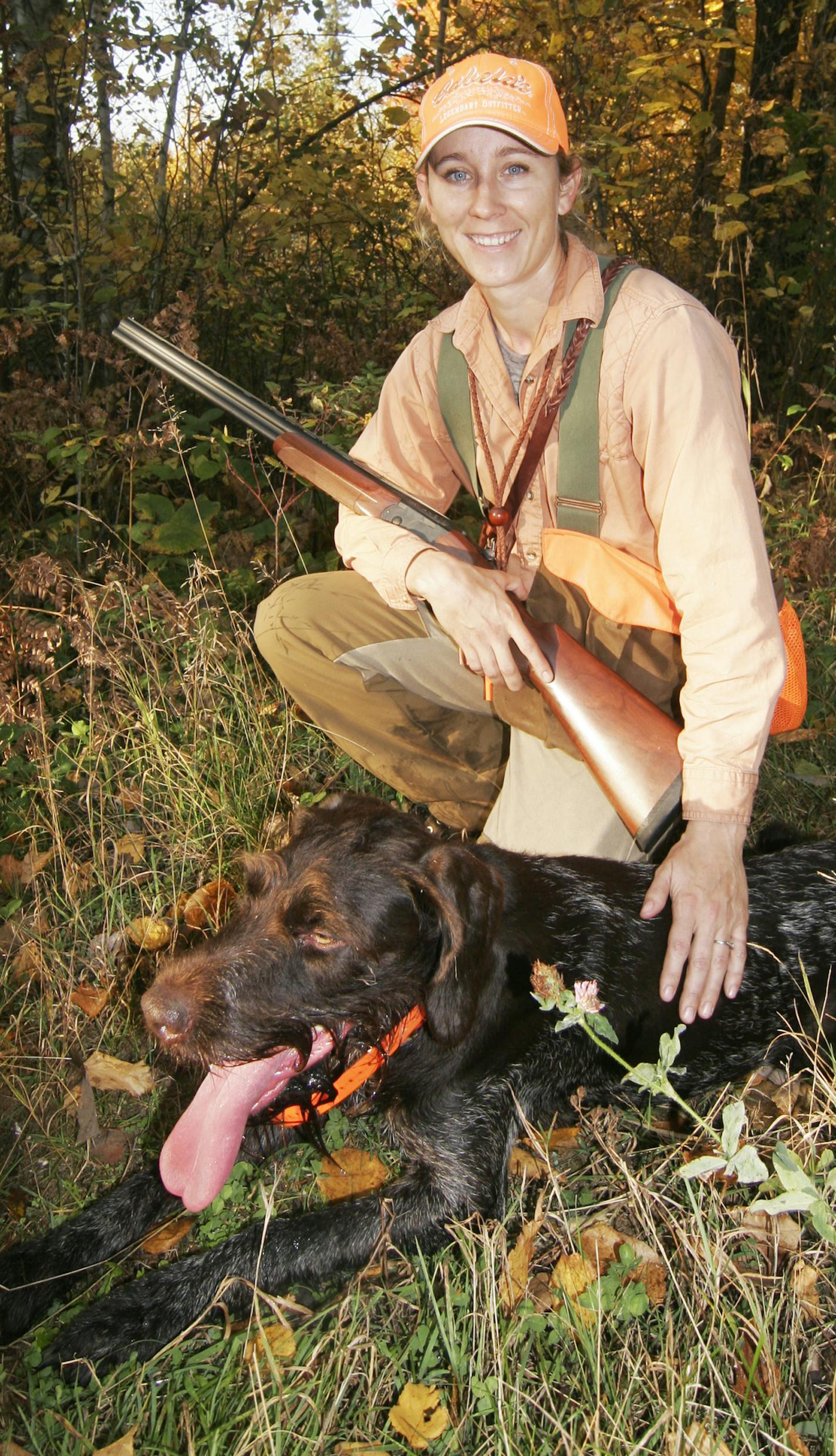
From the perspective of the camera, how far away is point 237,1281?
2.82m

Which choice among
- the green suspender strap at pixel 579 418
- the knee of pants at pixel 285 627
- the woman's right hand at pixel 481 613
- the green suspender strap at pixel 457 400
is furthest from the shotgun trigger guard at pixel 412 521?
the knee of pants at pixel 285 627

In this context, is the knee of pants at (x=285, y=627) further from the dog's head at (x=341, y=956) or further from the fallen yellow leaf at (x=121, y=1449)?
the fallen yellow leaf at (x=121, y=1449)

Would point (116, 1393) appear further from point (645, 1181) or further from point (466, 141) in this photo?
point (466, 141)

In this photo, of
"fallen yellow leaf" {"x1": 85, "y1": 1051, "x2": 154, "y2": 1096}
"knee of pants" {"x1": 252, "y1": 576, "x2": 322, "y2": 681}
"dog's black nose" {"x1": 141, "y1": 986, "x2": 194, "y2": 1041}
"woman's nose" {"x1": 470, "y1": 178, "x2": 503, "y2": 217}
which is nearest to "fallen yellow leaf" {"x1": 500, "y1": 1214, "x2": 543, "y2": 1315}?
"dog's black nose" {"x1": 141, "y1": 986, "x2": 194, "y2": 1041}

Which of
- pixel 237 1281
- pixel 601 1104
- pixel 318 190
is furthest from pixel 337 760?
pixel 318 190

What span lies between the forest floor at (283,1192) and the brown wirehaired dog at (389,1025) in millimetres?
104

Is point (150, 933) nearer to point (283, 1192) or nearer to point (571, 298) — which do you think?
point (283, 1192)

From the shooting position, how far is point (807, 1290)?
2553 mm

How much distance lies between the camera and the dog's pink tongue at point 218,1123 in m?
2.90

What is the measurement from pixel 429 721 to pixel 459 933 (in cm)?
183

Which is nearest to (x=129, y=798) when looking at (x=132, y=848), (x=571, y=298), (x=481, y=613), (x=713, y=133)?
(x=132, y=848)


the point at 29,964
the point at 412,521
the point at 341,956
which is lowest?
the point at 29,964

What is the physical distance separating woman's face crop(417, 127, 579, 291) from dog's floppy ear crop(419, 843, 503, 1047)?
6.53 ft

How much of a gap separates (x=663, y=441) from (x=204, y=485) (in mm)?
4375
